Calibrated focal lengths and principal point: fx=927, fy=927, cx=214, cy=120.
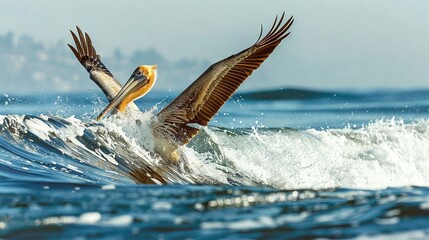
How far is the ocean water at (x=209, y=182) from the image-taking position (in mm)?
5102

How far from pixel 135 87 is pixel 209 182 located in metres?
1.52

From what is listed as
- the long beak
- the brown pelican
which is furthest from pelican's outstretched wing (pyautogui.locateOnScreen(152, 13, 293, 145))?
the long beak

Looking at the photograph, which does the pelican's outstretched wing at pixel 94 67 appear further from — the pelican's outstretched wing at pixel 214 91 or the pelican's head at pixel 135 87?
the pelican's outstretched wing at pixel 214 91

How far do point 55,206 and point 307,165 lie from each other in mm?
5056

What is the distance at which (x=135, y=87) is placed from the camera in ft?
31.2

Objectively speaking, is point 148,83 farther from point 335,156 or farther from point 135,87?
point 335,156

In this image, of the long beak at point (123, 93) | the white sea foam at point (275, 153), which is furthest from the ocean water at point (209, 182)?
the long beak at point (123, 93)

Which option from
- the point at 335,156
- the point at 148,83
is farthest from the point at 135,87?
the point at 335,156

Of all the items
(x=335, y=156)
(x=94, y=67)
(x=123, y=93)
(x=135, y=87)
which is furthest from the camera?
(x=335, y=156)

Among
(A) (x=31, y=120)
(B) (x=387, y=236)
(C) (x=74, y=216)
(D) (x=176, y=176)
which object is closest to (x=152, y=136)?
(D) (x=176, y=176)

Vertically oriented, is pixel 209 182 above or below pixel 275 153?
below

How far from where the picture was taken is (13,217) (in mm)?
5301

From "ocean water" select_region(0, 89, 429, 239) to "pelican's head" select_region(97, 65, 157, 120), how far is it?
5.9 inches

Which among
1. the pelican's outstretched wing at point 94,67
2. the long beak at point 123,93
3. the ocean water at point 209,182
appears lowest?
the ocean water at point 209,182
